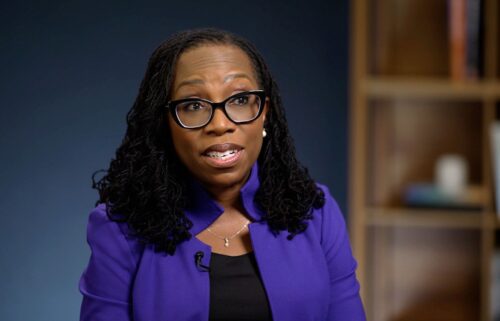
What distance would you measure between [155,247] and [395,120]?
1280mm

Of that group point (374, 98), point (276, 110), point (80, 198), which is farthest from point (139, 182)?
point (374, 98)

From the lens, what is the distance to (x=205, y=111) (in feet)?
3.59

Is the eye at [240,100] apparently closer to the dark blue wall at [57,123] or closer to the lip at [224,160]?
the lip at [224,160]

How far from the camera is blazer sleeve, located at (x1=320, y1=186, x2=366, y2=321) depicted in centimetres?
119

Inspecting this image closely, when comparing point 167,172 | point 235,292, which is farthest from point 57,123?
point 235,292

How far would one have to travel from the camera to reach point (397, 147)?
2.25m

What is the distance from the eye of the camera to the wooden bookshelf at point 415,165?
1.98 meters

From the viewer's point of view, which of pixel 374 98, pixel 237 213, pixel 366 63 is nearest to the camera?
pixel 237 213

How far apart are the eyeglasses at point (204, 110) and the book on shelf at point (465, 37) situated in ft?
3.32

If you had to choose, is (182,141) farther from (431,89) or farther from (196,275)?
(431,89)

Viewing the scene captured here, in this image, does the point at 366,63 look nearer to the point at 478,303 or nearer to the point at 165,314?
the point at 478,303

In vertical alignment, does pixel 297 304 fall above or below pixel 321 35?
below

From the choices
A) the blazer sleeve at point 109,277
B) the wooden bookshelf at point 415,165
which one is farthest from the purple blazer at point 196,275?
the wooden bookshelf at point 415,165

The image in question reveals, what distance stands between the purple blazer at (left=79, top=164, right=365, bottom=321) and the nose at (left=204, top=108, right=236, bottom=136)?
12cm
